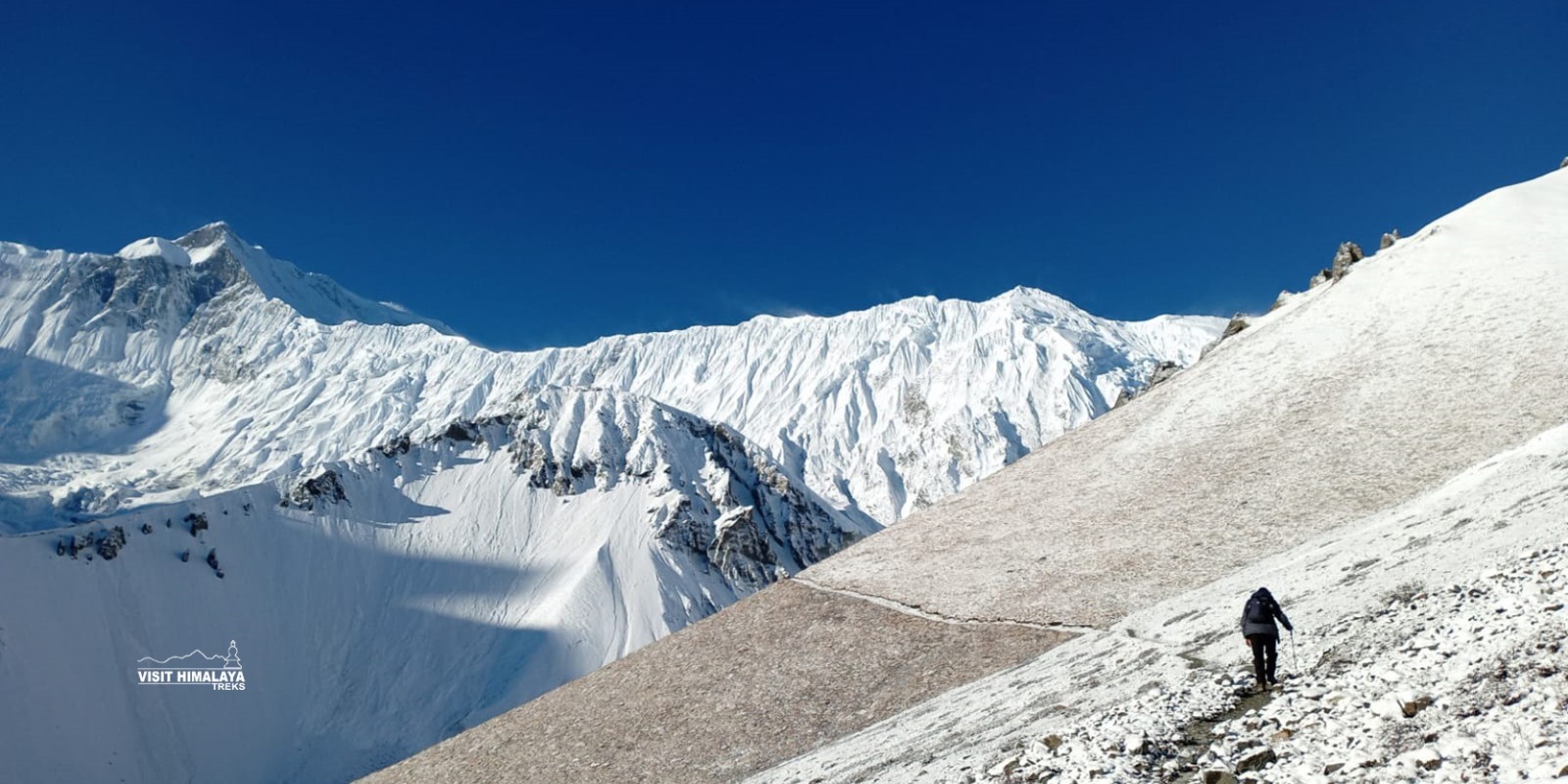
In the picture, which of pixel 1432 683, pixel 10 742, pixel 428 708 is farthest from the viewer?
pixel 428 708

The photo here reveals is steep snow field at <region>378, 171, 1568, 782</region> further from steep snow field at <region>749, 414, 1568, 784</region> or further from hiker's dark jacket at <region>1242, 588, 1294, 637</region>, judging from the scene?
hiker's dark jacket at <region>1242, 588, 1294, 637</region>

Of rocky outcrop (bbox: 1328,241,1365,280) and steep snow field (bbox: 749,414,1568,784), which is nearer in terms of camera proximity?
steep snow field (bbox: 749,414,1568,784)

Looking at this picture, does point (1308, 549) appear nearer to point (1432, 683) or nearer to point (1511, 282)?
point (1432, 683)

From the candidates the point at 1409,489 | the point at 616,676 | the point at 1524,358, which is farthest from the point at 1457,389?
the point at 616,676

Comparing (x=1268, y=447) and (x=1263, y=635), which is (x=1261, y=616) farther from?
(x=1268, y=447)

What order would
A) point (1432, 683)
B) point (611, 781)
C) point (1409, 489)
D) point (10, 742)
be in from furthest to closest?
1. point (10, 742)
2. point (1409, 489)
3. point (611, 781)
4. point (1432, 683)

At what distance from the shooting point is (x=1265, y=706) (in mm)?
12336

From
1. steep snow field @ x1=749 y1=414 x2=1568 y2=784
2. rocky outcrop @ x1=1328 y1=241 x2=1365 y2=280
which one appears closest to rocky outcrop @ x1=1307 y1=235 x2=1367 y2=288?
rocky outcrop @ x1=1328 y1=241 x2=1365 y2=280

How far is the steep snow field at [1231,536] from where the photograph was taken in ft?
50.3

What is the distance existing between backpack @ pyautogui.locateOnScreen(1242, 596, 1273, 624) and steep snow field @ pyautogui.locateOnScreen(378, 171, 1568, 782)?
1.01 metres

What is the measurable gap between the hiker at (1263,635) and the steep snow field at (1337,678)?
1.49 feet

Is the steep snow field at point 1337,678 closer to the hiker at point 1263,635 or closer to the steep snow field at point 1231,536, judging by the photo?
the steep snow field at point 1231,536

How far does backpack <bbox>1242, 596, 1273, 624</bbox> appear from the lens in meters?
14.2

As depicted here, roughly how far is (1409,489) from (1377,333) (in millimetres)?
16428
